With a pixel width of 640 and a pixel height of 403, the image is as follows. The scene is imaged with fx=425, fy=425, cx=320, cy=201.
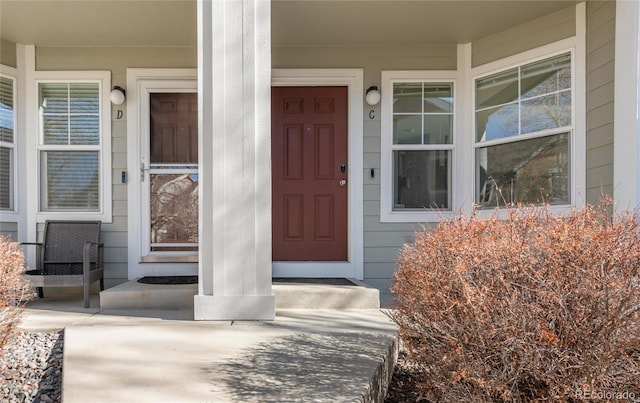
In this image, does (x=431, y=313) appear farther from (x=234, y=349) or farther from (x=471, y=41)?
(x=471, y=41)

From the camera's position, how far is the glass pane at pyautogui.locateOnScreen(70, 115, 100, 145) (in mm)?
4535

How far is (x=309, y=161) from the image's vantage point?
4.59 m

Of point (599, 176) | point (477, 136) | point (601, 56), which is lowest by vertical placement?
point (599, 176)

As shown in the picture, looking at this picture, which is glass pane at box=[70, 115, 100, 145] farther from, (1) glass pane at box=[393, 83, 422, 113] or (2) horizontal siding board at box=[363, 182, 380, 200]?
(1) glass pane at box=[393, 83, 422, 113]

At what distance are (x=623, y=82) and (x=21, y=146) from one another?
5.56 meters

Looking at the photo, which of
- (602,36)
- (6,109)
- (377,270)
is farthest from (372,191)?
(6,109)

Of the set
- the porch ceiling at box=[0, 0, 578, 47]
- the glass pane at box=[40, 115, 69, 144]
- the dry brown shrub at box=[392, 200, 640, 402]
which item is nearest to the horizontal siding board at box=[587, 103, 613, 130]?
the porch ceiling at box=[0, 0, 578, 47]

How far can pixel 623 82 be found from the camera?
324 cm

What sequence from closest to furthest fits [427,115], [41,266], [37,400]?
1. [37,400]
2. [41,266]
3. [427,115]

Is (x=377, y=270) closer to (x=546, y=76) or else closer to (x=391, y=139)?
(x=391, y=139)

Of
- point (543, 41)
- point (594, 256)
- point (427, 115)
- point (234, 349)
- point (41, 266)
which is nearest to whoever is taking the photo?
point (594, 256)

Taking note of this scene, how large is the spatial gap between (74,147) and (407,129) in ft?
11.7

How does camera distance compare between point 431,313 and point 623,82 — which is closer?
point 431,313

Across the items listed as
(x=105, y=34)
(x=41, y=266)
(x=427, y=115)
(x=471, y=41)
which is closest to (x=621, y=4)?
(x=471, y=41)
